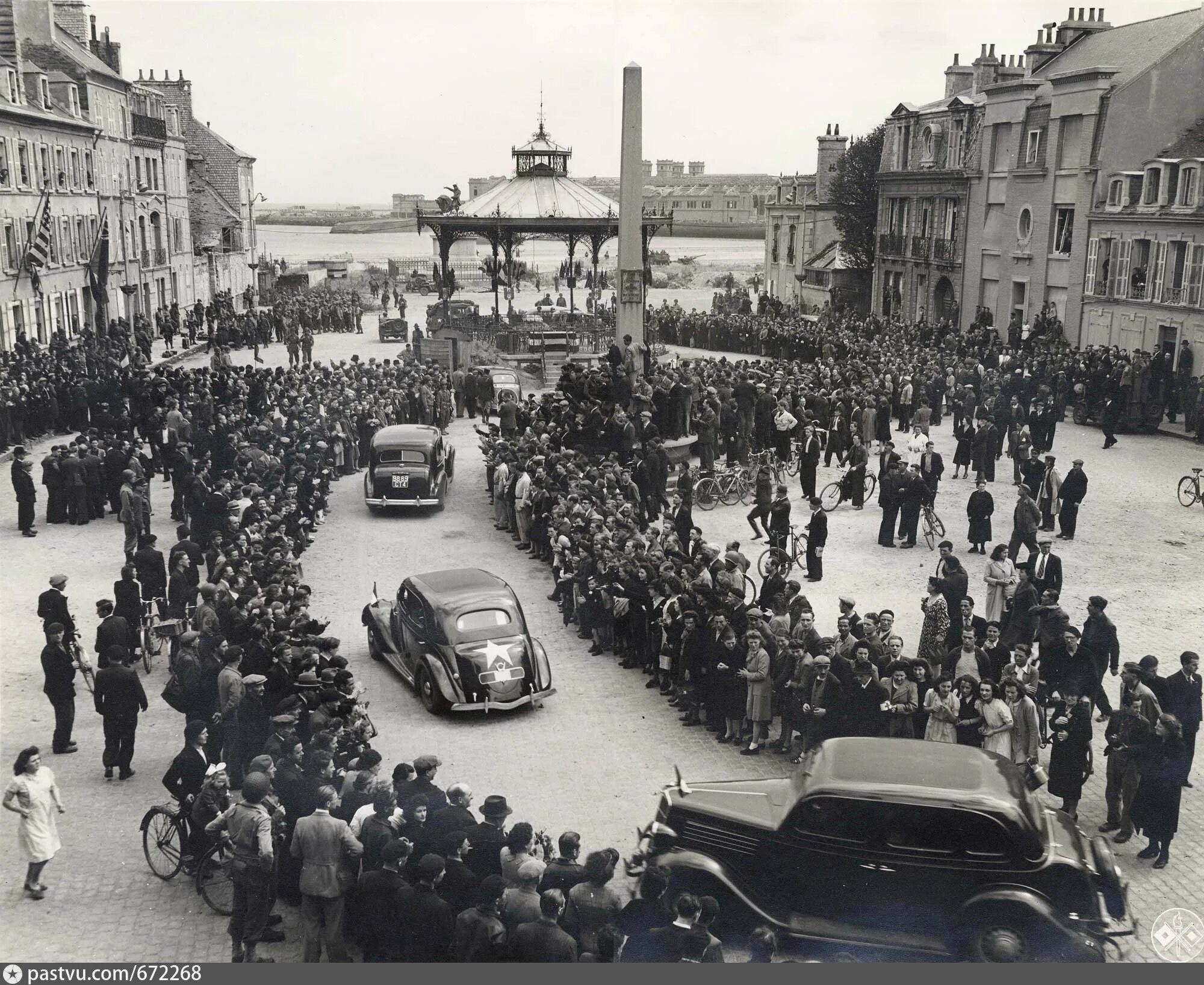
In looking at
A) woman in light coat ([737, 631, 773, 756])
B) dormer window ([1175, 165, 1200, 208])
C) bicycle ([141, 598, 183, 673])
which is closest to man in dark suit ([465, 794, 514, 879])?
woman in light coat ([737, 631, 773, 756])

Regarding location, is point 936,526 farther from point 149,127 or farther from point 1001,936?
point 149,127

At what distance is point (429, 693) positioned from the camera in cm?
1361

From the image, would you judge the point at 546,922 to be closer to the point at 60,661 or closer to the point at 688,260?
the point at 60,661

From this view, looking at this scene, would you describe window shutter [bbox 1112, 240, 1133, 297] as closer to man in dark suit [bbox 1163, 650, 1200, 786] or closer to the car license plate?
man in dark suit [bbox 1163, 650, 1200, 786]

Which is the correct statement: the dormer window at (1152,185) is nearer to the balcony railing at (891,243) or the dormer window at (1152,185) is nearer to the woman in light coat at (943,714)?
the balcony railing at (891,243)

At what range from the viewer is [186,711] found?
12.1 m

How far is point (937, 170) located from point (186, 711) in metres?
41.5

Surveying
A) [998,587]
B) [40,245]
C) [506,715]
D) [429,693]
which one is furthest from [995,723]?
[40,245]

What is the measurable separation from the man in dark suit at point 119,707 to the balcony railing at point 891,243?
44514 millimetres

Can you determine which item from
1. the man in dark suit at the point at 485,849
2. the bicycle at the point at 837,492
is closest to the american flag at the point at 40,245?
the bicycle at the point at 837,492

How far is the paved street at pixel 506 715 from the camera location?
9.62 m

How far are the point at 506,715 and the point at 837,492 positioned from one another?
36.7 feet

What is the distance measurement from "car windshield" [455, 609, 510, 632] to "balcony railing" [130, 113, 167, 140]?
4238 cm

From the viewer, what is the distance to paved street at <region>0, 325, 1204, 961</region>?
31.6 feet
